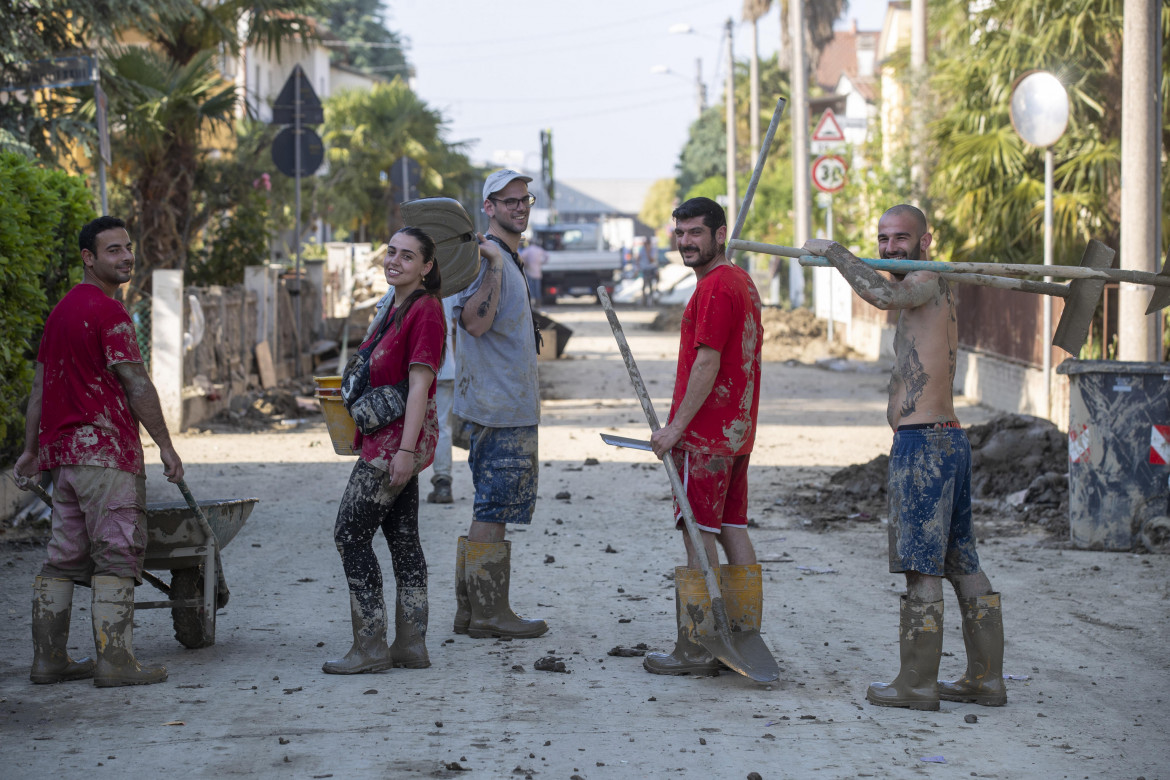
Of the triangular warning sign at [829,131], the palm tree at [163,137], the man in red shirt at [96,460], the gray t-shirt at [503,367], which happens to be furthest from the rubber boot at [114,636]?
the triangular warning sign at [829,131]

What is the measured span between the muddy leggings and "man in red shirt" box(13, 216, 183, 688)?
0.72m

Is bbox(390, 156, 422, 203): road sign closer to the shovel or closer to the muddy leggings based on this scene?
the muddy leggings

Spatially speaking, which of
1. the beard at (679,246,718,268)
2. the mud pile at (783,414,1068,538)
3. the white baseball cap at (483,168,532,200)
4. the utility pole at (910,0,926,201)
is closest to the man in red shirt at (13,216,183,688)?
the white baseball cap at (483,168,532,200)

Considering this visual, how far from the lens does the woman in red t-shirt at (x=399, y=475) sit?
5.32 meters

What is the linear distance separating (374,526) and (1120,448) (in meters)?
4.86

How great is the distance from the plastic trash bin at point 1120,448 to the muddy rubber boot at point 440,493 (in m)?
4.34

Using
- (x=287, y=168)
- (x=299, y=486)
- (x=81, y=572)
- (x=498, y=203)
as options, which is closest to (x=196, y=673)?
(x=81, y=572)

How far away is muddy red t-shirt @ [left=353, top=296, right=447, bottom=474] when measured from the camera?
5.32 metres

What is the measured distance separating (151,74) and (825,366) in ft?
36.3

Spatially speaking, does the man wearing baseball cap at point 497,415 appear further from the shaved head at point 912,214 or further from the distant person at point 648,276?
the distant person at point 648,276

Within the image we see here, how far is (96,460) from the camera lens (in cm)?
515

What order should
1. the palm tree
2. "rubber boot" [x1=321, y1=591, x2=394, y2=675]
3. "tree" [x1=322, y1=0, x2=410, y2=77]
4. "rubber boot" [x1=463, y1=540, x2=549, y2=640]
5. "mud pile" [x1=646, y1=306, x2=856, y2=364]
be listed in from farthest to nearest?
1. "tree" [x1=322, y1=0, x2=410, y2=77]
2. "mud pile" [x1=646, y1=306, x2=856, y2=364]
3. the palm tree
4. "rubber boot" [x1=463, y1=540, x2=549, y2=640]
5. "rubber boot" [x1=321, y1=591, x2=394, y2=675]

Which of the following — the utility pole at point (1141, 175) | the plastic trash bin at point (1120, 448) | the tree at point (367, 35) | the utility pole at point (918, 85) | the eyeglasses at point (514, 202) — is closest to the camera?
the eyeglasses at point (514, 202)

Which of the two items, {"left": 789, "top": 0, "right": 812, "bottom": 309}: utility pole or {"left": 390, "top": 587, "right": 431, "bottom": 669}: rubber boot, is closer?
{"left": 390, "top": 587, "right": 431, "bottom": 669}: rubber boot
